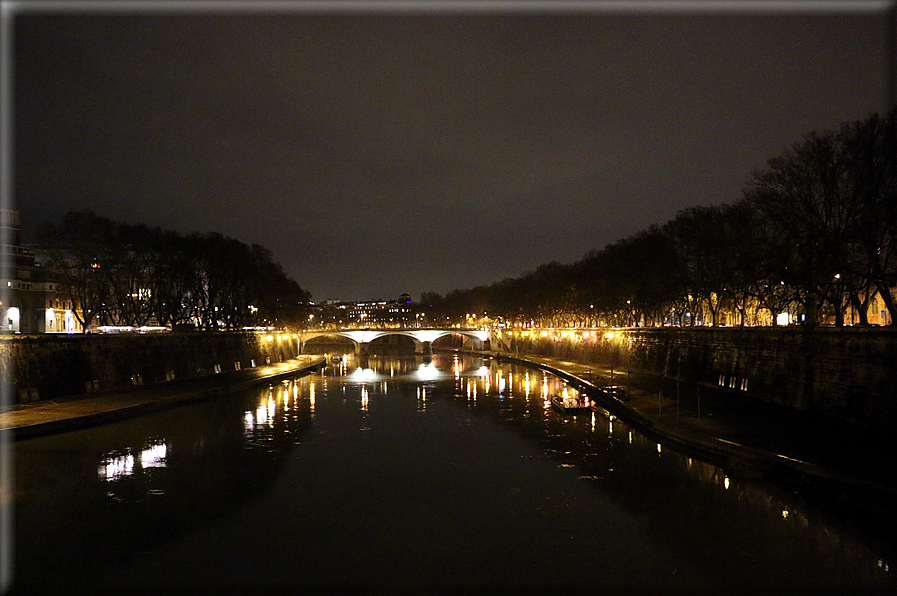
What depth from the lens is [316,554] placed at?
50.9ft

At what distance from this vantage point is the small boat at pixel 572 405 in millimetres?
38000

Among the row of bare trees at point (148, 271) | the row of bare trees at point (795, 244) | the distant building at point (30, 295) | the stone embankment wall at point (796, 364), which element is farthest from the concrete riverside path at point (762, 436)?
the distant building at point (30, 295)

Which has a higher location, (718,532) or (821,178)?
(821,178)

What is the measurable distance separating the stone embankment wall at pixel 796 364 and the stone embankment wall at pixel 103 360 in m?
36.8

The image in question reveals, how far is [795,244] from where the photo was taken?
33.3 meters

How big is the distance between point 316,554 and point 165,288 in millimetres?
51603

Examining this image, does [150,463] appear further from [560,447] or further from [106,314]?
[106,314]

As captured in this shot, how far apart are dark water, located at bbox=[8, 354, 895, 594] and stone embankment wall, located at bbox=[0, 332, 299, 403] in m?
6.95

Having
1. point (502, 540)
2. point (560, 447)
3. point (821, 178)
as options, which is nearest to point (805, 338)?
point (821, 178)

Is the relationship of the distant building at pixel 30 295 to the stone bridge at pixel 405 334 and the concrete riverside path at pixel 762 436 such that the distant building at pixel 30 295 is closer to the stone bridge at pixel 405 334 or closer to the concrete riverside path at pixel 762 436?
the stone bridge at pixel 405 334

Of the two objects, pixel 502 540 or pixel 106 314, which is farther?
pixel 106 314

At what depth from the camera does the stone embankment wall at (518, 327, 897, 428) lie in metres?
23.2

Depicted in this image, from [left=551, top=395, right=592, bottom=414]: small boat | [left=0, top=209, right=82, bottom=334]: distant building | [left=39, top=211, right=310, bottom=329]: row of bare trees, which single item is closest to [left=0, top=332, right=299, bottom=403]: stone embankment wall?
[left=39, top=211, right=310, bottom=329]: row of bare trees

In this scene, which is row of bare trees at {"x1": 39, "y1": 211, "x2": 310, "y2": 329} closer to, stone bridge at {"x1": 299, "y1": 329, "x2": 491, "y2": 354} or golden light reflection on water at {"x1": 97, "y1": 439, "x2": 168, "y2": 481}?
stone bridge at {"x1": 299, "y1": 329, "x2": 491, "y2": 354}
